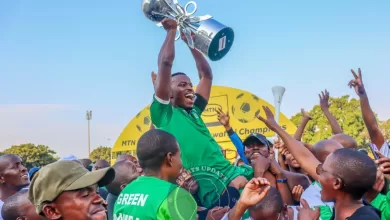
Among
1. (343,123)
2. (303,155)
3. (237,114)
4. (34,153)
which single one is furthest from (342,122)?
(303,155)

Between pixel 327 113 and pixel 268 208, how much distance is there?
112 inches

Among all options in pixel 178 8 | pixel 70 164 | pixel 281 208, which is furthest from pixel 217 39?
pixel 70 164

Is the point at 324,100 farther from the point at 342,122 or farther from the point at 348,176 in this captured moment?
the point at 342,122

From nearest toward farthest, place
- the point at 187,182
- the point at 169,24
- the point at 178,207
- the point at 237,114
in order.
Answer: the point at 178,207, the point at 187,182, the point at 169,24, the point at 237,114

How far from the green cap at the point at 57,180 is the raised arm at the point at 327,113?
3.92 metres

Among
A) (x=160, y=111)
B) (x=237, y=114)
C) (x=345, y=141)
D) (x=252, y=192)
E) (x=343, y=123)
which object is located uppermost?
(x=160, y=111)

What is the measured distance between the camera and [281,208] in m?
3.20

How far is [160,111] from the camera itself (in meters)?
3.53

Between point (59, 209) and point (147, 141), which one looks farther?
point (147, 141)

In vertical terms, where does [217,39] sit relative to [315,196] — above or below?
above

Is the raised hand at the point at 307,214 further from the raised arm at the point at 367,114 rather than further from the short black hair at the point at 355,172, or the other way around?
the raised arm at the point at 367,114

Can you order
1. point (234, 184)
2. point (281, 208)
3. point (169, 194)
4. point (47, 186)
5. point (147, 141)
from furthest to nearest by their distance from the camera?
point (234, 184) < point (281, 208) < point (147, 141) < point (169, 194) < point (47, 186)

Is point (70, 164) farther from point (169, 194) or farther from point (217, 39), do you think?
point (217, 39)

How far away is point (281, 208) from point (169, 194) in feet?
3.29
